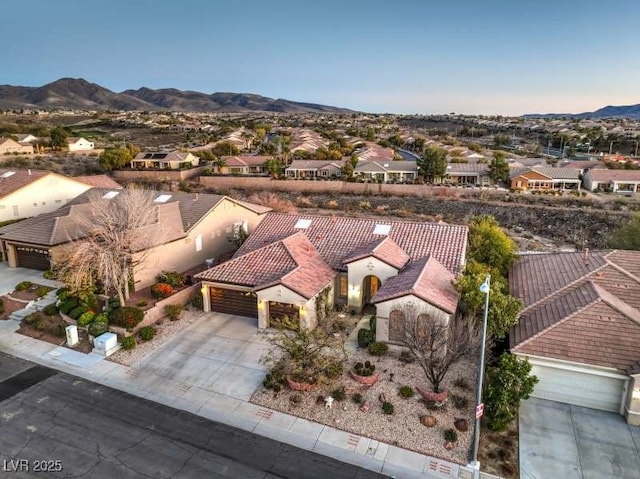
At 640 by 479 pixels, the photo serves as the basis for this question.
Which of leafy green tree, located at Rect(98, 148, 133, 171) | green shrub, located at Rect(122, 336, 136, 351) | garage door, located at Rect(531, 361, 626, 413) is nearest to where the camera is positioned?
garage door, located at Rect(531, 361, 626, 413)

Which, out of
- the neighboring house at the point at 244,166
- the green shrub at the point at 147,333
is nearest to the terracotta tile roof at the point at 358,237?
the green shrub at the point at 147,333

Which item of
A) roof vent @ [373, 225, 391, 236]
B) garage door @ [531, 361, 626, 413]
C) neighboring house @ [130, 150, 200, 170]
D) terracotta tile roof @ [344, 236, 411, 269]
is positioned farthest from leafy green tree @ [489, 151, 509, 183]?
garage door @ [531, 361, 626, 413]

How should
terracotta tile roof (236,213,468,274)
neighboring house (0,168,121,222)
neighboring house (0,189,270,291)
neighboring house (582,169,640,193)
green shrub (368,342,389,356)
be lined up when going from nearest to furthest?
green shrub (368,342,389,356) → terracotta tile roof (236,213,468,274) → neighboring house (0,189,270,291) → neighboring house (0,168,121,222) → neighboring house (582,169,640,193)

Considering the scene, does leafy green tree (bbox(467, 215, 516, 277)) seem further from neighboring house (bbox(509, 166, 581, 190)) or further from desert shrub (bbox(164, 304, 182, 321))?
neighboring house (bbox(509, 166, 581, 190))

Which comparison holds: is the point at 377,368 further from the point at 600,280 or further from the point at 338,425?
the point at 600,280

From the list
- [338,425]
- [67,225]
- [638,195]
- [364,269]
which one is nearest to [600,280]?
[364,269]

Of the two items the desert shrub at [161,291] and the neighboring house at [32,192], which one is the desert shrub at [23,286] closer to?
the desert shrub at [161,291]
